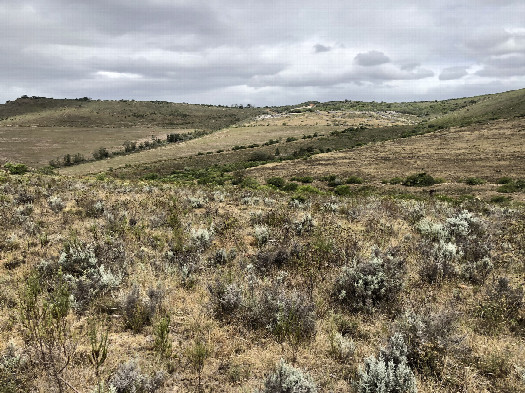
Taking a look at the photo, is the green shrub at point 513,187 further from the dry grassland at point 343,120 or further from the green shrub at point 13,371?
the dry grassland at point 343,120

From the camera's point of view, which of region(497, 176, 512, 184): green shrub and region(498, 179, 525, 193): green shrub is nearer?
region(498, 179, 525, 193): green shrub

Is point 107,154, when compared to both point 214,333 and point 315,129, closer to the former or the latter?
point 315,129

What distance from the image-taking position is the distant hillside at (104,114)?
456 ft

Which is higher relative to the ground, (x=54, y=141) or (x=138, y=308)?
(x=54, y=141)

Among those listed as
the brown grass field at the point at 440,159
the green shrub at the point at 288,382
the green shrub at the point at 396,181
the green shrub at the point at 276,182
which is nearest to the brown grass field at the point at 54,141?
the green shrub at the point at 276,182

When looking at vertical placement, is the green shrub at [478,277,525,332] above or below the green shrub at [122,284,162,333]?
below

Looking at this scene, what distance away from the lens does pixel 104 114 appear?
153 m

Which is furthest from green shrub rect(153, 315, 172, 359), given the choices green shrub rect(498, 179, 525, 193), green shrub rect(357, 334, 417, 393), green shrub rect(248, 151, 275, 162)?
green shrub rect(248, 151, 275, 162)

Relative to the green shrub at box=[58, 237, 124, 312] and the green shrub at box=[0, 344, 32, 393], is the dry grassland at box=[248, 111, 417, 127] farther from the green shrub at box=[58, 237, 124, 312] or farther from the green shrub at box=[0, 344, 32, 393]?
the green shrub at box=[0, 344, 32, 393]

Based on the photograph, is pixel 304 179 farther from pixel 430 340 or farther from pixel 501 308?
pixel 430 340

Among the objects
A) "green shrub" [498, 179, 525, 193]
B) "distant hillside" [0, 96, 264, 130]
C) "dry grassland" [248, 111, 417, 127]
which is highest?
"distant hillside" [0, 96, 264, 130]

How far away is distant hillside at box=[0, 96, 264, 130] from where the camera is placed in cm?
13900

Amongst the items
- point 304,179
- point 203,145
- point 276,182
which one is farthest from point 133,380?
point 203,145

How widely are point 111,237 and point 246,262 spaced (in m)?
3.53
